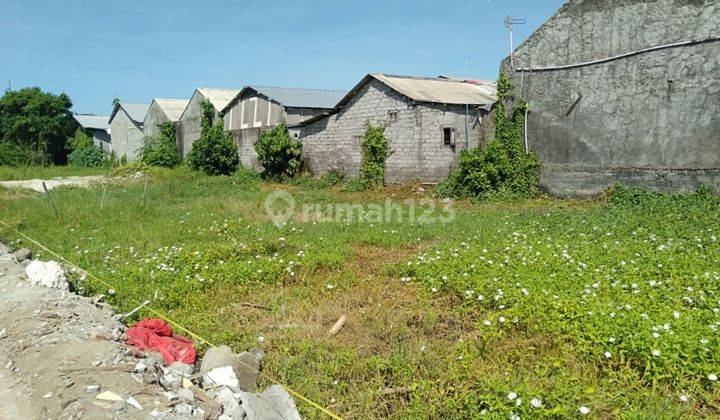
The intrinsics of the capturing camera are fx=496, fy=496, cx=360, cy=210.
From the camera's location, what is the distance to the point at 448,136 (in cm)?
1412

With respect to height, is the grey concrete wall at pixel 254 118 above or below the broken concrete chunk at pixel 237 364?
above

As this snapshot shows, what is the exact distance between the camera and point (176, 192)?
614 inches

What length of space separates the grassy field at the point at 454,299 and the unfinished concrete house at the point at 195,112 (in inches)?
582

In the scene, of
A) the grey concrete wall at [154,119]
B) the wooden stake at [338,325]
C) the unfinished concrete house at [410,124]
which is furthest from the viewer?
the grey concrete wall at [154,119]

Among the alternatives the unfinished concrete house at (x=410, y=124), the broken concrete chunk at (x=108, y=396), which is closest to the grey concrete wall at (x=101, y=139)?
the unfinished concrete house at (x=410, y=124)

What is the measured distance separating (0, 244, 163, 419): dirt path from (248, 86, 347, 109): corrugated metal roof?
16040 millimetres

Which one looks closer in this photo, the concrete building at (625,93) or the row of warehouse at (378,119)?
the concrete building at (625,93)

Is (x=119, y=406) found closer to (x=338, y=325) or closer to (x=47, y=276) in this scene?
(x=338, y=325)

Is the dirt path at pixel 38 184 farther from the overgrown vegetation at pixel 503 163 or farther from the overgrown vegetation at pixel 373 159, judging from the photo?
→ the overgrown vegetation at pixel 503 163

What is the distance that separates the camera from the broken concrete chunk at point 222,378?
3.74 meters

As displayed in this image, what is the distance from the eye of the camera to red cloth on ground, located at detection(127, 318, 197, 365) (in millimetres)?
4270

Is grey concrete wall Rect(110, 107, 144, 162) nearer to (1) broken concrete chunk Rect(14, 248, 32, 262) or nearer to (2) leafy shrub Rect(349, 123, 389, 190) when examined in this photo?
(2) leafy shrub Rect(349, 123, 389, 190)

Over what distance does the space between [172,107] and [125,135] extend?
23.2 feet

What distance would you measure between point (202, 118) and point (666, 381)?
76.2 feet
